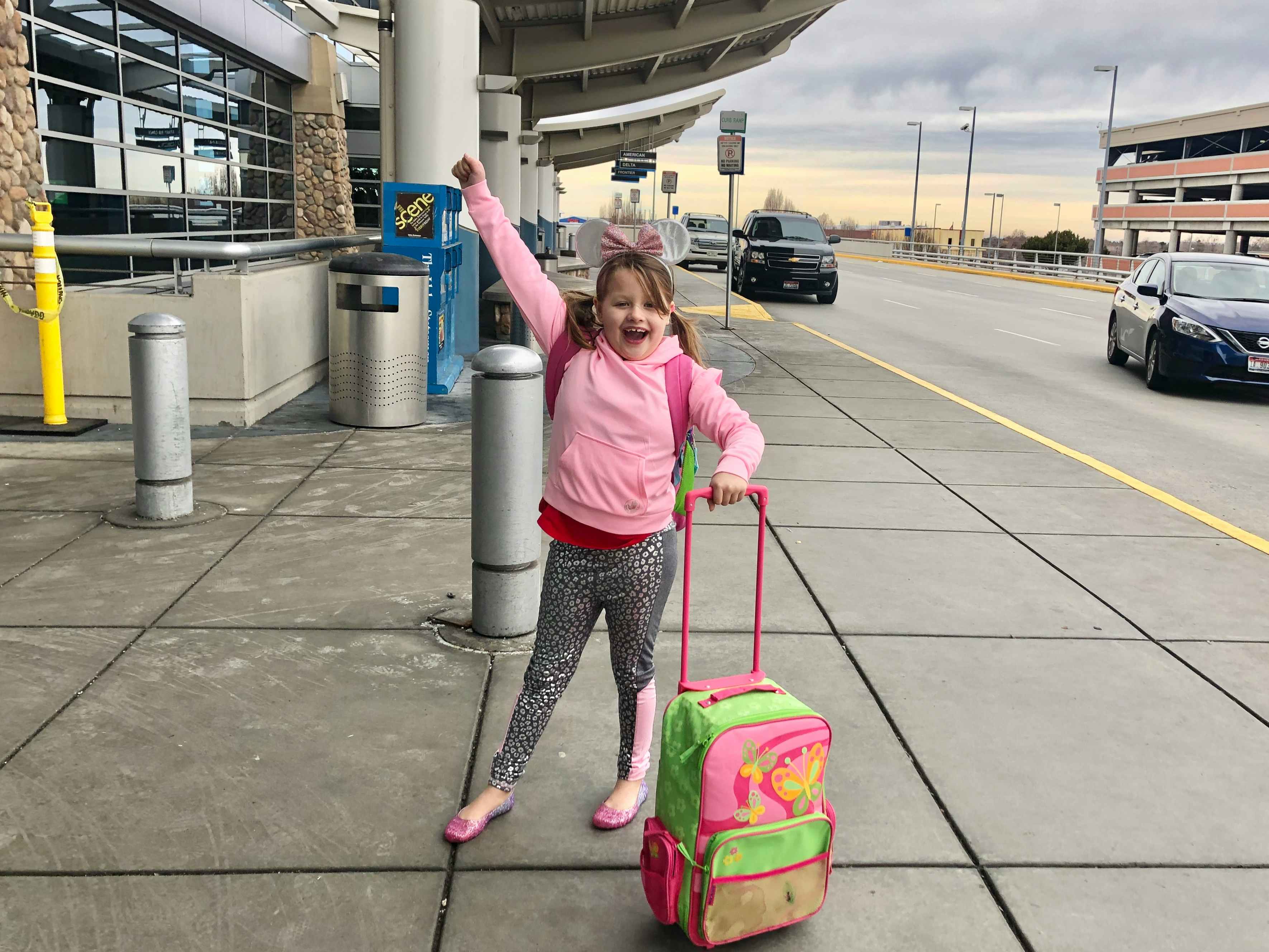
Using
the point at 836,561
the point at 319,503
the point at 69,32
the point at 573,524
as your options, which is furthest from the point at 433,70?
the point at 573,524

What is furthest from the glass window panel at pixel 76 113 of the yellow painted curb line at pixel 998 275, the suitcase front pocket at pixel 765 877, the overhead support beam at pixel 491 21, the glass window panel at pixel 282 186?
the yellow painted curb line at pixel 998 275

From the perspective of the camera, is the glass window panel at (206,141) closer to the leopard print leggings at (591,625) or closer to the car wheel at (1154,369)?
the car wheel at (1154,369)

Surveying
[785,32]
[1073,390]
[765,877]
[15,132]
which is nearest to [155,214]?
[15,132]

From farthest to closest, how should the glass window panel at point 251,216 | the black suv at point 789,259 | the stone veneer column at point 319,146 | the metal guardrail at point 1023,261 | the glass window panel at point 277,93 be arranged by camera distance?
1. the metal guardrail at point 1023,261
2. the black suv at point 789,259
3. the stone veneer column at point 319,146
4. the glass window panel at point 277,93
5. the glass window panel at point 251,216

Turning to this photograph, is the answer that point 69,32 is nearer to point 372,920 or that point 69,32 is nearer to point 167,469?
point 167,469

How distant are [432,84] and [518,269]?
919 cm

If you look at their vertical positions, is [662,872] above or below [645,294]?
below

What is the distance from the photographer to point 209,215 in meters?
16.3

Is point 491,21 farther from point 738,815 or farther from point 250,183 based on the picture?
point 738,815

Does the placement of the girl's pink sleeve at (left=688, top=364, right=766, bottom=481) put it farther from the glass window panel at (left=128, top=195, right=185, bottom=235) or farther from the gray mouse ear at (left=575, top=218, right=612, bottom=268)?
the glass window panel at (left=128, top=195, right=185, bottom=235)

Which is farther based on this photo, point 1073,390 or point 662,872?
point 1073,390

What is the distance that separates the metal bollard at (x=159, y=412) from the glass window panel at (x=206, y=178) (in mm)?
10612

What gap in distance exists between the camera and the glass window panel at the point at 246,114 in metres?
17.6

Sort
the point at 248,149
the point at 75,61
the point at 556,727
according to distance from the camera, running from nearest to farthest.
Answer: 1. the point at 556,727
2. the point at 75,61
3. the point at 248,149
